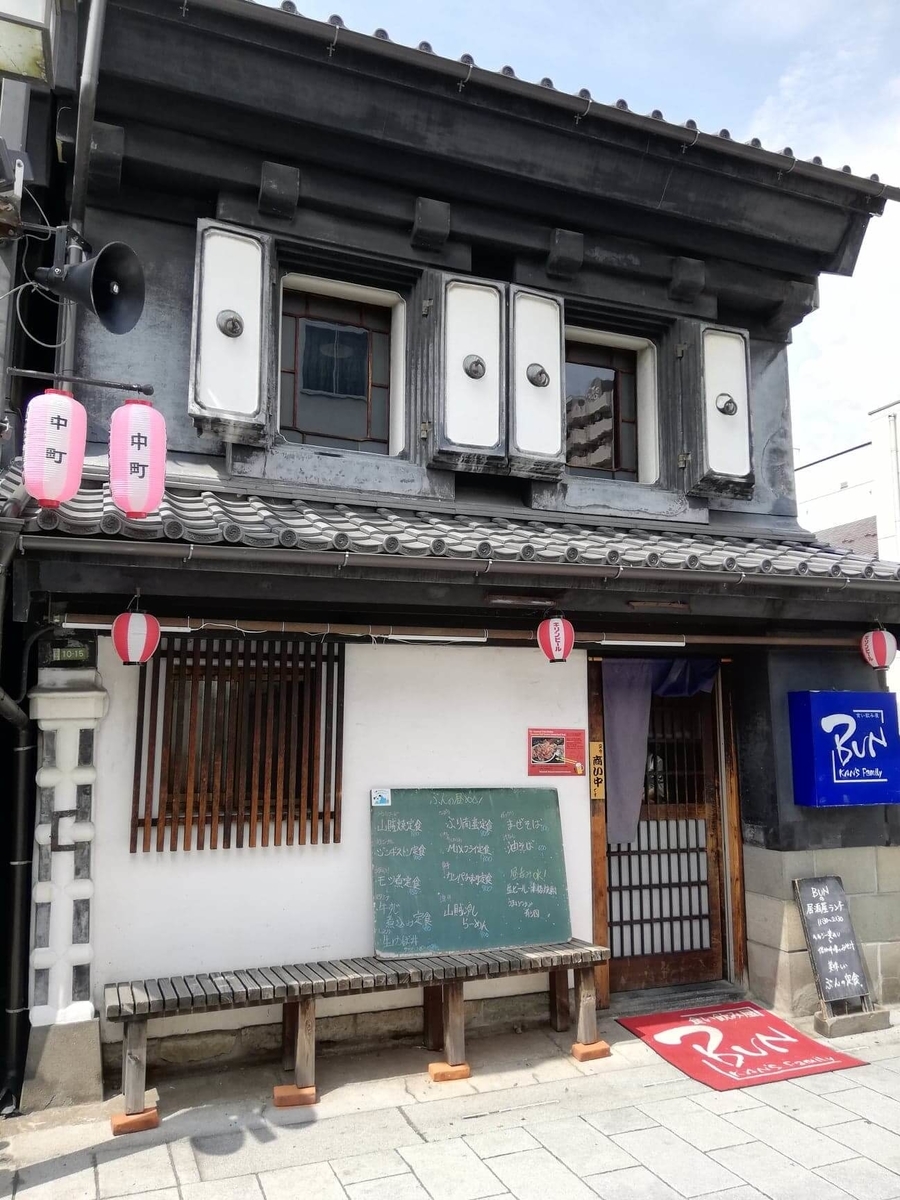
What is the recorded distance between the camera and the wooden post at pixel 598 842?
Result: 7.53m

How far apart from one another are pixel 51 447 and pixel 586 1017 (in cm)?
551

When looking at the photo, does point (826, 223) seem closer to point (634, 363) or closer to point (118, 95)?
point (634, 363)

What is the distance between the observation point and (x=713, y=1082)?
6137mm

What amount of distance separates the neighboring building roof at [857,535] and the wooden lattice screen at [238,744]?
18788mm

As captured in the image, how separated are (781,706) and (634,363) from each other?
13.2 feet

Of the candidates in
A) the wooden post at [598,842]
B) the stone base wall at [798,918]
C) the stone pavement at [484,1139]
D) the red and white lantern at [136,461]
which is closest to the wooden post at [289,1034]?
the stone pavement at [484,1139]

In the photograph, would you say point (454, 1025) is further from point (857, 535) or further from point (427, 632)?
point (857, 535)

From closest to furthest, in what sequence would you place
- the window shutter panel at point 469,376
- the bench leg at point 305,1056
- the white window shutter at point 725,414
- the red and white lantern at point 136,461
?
1. the red and white lantern at point 136,461
2. the bench leg at point 305,1056
3. the window shutter panel at point 469,376
4. the white window shutter at point 725,414

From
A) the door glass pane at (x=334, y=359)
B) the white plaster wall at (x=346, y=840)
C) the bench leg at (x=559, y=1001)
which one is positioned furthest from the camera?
the door glass pane at (x=334, y=359)

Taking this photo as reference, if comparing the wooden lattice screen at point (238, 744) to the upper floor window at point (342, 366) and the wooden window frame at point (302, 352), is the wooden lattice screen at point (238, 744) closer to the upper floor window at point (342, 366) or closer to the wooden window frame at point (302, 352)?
the wooden window frame at point (302, 352)

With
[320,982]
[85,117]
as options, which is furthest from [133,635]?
[85,117]

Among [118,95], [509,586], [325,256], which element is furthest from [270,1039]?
[118,95]

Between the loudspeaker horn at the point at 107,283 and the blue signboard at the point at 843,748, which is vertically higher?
the loudspeaker horn at the point at 107,283

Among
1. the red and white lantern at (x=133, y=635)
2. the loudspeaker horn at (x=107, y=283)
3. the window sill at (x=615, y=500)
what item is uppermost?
the loudspeaker horn at (x=107, y=283)
